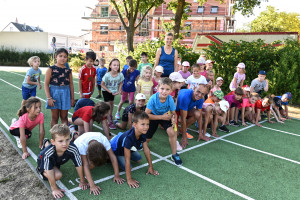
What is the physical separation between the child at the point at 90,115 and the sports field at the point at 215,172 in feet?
2.55

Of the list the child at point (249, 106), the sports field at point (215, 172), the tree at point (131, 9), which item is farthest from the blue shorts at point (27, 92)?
the tree at point (131, 9)

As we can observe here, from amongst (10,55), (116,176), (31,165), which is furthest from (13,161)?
(10,55)

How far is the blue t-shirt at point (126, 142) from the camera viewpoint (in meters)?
3.62

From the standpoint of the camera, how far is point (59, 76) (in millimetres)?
4773

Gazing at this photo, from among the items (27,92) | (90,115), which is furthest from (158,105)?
(27,92)

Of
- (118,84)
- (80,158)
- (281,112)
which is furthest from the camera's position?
(281,112)

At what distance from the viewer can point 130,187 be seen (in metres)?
3.53

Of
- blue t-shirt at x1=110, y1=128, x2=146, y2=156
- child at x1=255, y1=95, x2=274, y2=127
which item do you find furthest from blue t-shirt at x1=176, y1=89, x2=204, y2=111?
child at x1=255, y1=95, x2=274, y2=127

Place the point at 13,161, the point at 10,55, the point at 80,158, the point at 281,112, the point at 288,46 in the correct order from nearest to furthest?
the point at 80,158 < the point at 13,161 < the point at 281,112 < the point at 288,46 < the point at 10,55

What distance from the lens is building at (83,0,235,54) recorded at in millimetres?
38656

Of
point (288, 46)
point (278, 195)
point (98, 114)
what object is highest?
point (288, 46)

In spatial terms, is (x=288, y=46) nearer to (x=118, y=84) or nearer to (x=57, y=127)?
(x=118, y=84)

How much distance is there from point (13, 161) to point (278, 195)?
4.36 meters

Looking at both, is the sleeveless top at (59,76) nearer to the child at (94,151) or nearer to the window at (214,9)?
the child at (94,151)
